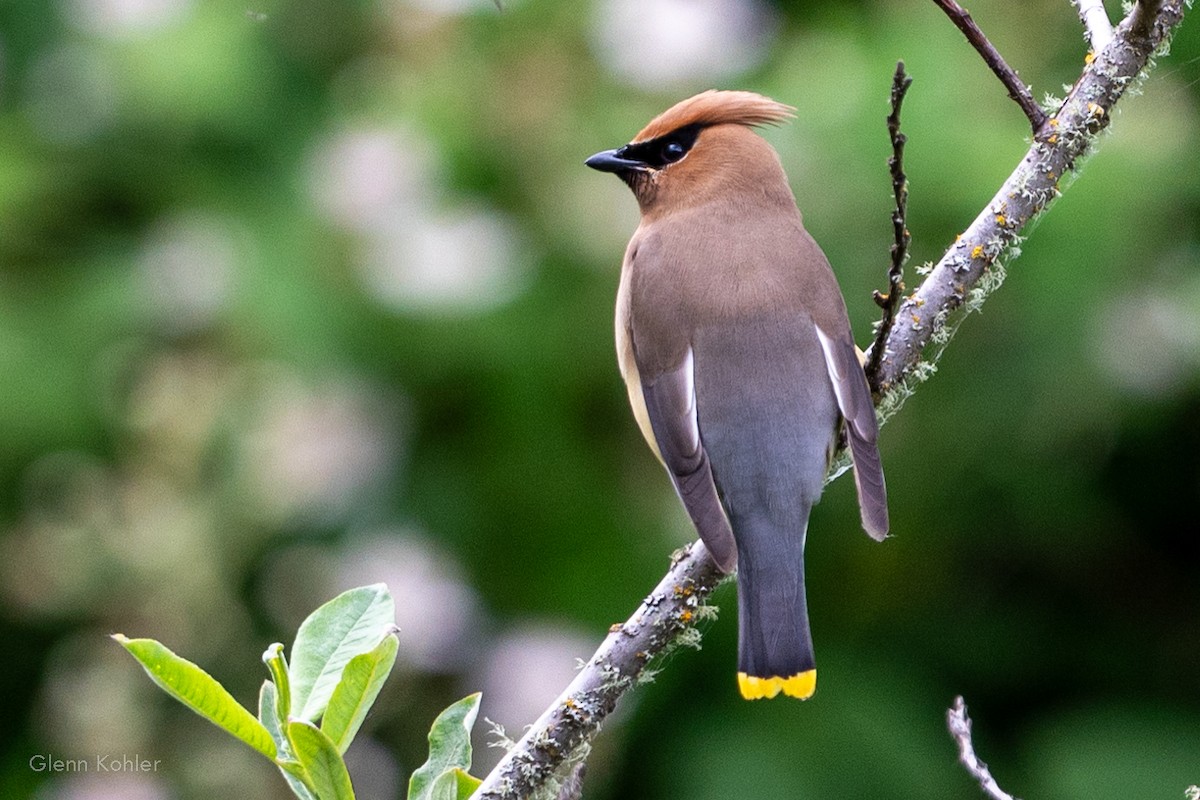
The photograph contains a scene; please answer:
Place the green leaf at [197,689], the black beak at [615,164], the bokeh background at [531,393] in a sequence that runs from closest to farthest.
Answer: the green leaf at [197,689] < the black beak at [615,164] < the bokeh background at [531,393]

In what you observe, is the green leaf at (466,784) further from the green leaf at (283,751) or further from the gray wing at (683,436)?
the gray wing at (683,436)

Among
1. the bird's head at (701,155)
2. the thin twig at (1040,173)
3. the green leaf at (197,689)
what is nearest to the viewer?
the green leaf at (197,689)

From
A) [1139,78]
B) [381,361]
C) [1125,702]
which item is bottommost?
[1125,702]

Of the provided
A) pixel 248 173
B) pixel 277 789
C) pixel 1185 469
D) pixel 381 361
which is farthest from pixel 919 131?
pixel 277 789

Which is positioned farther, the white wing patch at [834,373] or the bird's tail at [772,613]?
the white wing patch at [834,373]

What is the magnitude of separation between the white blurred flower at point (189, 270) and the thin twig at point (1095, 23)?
2.65m

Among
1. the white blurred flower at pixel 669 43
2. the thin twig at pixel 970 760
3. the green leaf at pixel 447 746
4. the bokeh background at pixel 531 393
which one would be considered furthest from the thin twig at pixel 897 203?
the white blurred flower at pixel 669 43

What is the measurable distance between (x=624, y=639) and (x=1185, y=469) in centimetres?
275

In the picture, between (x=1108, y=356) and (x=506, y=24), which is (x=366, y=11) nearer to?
(x=506, y=24)

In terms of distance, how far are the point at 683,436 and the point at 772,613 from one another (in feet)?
1.29

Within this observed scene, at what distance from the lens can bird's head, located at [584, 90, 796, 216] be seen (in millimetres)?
3699

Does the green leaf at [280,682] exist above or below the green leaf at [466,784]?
above

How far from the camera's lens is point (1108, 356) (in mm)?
4570

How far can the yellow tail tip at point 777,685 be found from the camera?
115 inches
